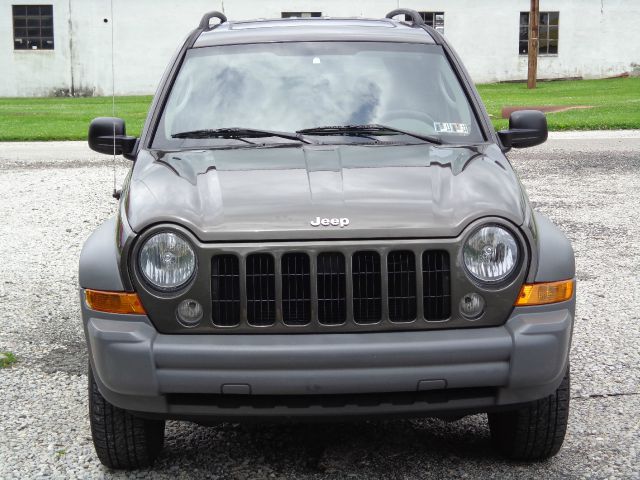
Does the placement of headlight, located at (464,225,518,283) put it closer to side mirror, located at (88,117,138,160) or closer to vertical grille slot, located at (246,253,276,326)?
vertical grille slot, located at (246,253,276,326)

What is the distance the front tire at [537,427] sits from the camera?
3.86 meters

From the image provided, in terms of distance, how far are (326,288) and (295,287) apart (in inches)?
4.2

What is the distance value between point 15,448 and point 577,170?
10417 mm

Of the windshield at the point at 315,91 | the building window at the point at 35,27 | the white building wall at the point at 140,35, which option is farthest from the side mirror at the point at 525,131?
the building window at the point at 35,27

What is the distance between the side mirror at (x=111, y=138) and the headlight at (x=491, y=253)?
6.63ft

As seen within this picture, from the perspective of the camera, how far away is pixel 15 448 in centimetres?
428

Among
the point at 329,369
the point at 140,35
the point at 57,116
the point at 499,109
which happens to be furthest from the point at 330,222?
the point at 140,35

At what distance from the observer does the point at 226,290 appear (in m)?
3.53

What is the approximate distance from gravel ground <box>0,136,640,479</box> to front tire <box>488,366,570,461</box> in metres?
0.07

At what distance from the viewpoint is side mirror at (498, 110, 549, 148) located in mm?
4941

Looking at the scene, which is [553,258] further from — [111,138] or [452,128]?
[111,138]

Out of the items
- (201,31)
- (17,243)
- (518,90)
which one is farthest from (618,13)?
(201,31)

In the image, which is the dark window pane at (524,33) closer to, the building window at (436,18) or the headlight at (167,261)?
the building window at (436,18)

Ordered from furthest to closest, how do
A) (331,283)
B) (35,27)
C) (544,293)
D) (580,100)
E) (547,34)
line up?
(547,34) < (35,27) < (580,100) < (544,293) < (331,283)
